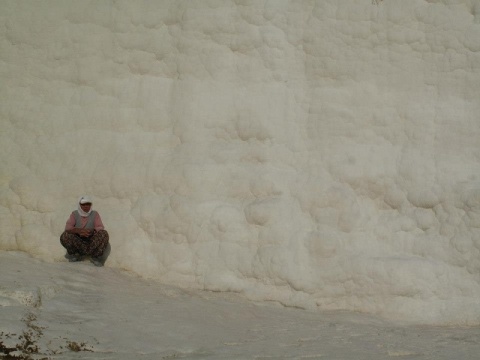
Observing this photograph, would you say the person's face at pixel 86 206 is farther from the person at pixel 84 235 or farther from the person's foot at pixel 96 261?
the person's foot at pixel 96 261

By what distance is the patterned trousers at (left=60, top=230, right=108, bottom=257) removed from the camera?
5484 millimetres

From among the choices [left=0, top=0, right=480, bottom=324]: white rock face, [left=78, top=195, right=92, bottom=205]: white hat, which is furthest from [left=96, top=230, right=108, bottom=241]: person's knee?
[left=78, top=195, right=92, bottom=205]: white hat

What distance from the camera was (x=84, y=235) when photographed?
5480 millimetres

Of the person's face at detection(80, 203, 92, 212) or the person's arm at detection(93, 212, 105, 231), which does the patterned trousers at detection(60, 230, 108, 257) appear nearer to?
A: the person's arm at detection(93, 212, 105, 231)

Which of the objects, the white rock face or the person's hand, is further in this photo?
the person's hand

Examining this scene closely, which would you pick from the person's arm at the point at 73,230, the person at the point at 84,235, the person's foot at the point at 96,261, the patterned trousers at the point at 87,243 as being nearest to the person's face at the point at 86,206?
the person at the point at 84,235

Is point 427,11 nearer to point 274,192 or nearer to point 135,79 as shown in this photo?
point 274,192

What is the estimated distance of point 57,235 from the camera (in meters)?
5.75

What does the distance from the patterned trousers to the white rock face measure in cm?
18

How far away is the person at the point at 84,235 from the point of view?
5484 mm

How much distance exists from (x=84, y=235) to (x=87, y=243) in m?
0.08

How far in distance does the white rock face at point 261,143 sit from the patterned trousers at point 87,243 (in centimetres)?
18

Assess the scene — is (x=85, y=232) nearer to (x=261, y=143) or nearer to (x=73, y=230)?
(x=73, y=230)

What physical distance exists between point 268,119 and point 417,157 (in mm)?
1307
